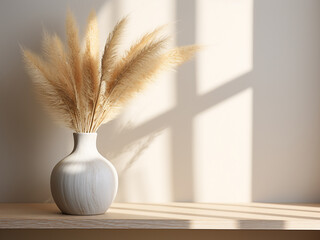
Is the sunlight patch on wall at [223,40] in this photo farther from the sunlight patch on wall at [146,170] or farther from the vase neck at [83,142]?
the vase neck at [83,142]

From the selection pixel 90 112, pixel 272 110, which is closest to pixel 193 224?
pixel 90 112

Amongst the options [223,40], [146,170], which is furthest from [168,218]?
[223,40]

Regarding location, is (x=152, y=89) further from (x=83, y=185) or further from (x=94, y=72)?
(x=83, y=185)

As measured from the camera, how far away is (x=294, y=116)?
6.08 feet

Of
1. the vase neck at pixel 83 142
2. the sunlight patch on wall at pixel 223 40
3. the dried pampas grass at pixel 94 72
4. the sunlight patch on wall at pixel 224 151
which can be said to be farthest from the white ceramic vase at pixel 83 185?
the sunlight patch on wall at pixel 223 40

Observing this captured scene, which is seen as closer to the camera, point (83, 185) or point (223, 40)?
point (83, 185)

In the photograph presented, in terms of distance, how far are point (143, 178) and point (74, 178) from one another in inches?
Result: 15.8

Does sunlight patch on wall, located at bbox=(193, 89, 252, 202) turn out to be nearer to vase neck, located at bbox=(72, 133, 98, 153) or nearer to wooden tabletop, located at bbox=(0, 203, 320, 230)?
wooden tabletop, located at bbox=(0, 203, 320, 230)

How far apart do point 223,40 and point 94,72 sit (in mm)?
587

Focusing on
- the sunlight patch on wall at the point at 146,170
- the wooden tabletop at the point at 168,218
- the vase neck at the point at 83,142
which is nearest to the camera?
the wooden tabletop at the point at 168,218

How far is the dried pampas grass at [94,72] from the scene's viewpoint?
1534mm

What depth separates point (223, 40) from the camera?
1.85 meters

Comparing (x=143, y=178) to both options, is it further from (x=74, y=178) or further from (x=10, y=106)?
(x=10, y=106)

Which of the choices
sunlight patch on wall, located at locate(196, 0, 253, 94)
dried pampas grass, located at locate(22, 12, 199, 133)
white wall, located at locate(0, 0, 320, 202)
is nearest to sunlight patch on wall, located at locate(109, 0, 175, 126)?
white wall, located at locate(0, 0, 320, 202)
